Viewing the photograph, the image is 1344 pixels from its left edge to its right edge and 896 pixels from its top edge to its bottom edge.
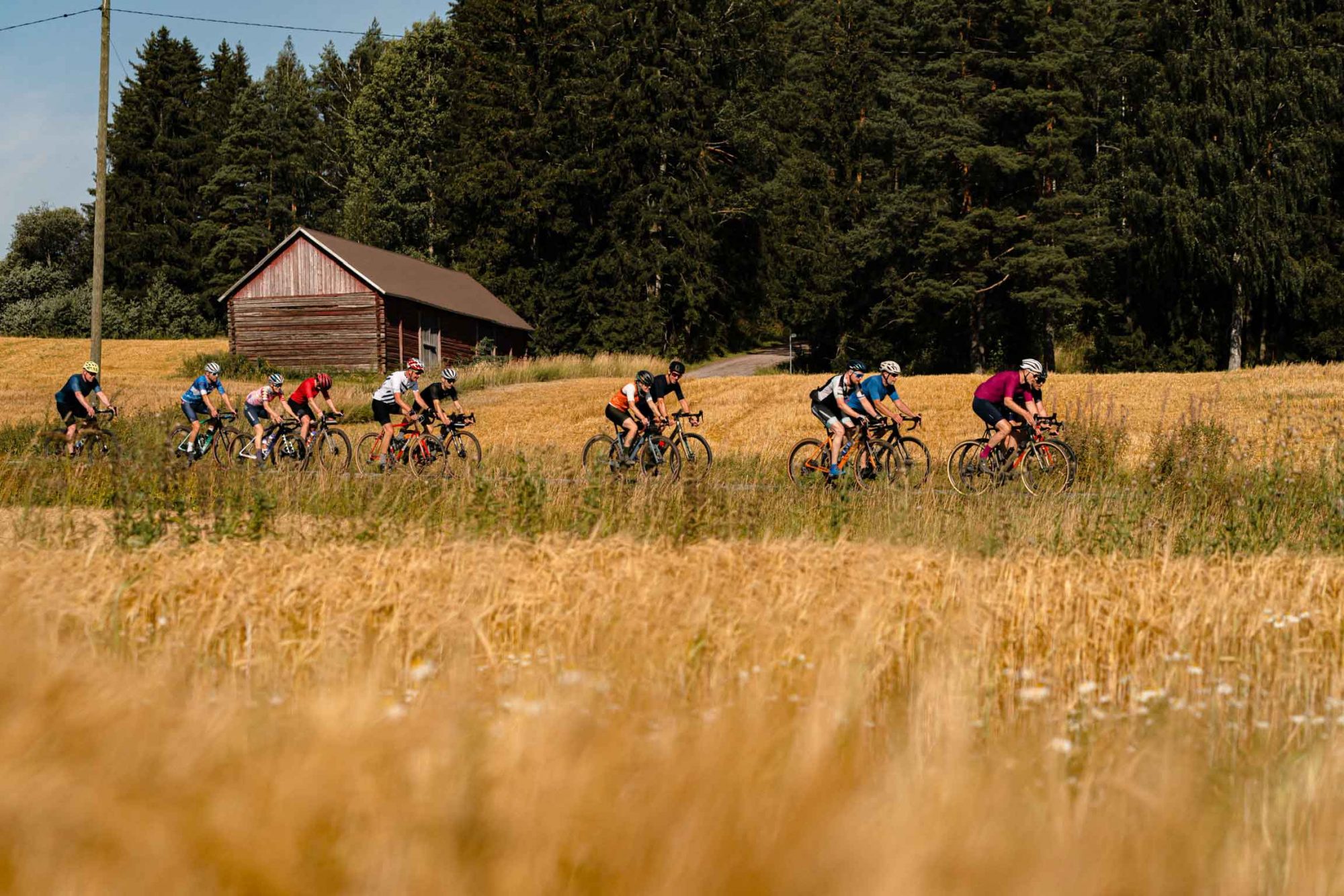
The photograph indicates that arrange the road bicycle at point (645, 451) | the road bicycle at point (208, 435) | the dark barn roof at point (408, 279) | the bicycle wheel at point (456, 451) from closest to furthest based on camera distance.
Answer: the road bicycle at point (645, 451) → the bicycle wheel at point (456, 451) → the road bicycle at point (208, 435) → the dark barn roof at point (408, 279)

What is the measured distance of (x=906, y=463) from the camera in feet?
54.6

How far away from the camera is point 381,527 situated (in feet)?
30.0

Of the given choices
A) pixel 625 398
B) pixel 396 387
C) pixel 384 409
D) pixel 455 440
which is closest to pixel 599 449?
pixel 625 398

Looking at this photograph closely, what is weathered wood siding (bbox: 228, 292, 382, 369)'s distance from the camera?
48969mm

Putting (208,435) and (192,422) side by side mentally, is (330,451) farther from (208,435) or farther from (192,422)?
(192,422)

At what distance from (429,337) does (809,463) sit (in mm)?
37698

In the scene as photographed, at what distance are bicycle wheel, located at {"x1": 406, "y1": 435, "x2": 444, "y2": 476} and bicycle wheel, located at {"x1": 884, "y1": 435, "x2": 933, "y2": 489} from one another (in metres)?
6.57

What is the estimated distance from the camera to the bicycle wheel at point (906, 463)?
16594 mm

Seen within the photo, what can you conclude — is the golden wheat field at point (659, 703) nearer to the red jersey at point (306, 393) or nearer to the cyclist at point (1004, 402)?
the cyclist at point (1004, 402)

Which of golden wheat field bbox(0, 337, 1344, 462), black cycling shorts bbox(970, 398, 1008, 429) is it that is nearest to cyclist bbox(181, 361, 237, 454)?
golden wheat field bbox(0, 337, 1344, 462)

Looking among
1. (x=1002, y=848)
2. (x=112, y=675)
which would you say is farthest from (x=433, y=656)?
(x=1002, y=848)

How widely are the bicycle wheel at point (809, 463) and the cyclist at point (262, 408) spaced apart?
7.66 m

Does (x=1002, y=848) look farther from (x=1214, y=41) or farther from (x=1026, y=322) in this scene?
(x=1026, y=322)

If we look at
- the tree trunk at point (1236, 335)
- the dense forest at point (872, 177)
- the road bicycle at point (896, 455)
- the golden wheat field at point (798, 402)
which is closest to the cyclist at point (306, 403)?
the golden wheat field at point (798, 402)
